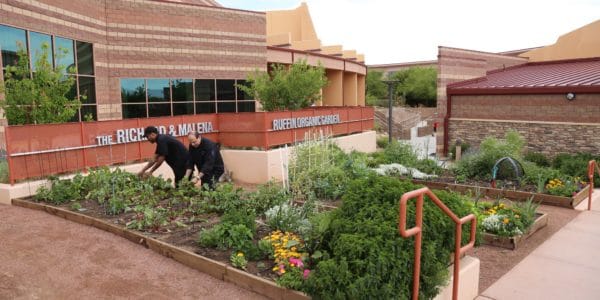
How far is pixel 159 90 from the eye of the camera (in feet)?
65.8

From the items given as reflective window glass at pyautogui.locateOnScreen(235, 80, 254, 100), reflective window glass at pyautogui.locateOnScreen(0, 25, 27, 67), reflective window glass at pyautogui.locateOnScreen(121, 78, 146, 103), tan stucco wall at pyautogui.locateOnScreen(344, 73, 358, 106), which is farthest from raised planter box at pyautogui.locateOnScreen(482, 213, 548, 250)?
tan stucco wall at pyautogui.locateOnScreen(344, 73, 358, 106)

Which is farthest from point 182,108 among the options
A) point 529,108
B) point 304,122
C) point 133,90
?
point 529,108

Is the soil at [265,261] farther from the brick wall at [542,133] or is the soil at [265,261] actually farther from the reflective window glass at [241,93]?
the reflective window glass at [241,93]

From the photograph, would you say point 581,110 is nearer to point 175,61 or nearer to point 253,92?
point 253,92

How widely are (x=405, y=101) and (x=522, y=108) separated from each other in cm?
4742

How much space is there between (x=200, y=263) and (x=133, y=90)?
49.4 ft

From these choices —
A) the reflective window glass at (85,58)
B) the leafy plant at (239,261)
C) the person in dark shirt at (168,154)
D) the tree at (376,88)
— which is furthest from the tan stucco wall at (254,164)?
the tree at (376,88)

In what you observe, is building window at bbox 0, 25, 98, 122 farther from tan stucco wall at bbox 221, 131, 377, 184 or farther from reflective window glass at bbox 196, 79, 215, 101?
reflective window glass at bbox 196, 79, 215, 101

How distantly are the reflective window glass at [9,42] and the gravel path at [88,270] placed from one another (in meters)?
8.06

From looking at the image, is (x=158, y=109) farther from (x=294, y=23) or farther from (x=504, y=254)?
(x=294, y=23)

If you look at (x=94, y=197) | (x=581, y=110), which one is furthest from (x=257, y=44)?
(x=94, y=197)

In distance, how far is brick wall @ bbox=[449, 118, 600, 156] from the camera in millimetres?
16516

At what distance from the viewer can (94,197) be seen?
8609 millimetres

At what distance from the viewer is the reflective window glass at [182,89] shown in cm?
2056
